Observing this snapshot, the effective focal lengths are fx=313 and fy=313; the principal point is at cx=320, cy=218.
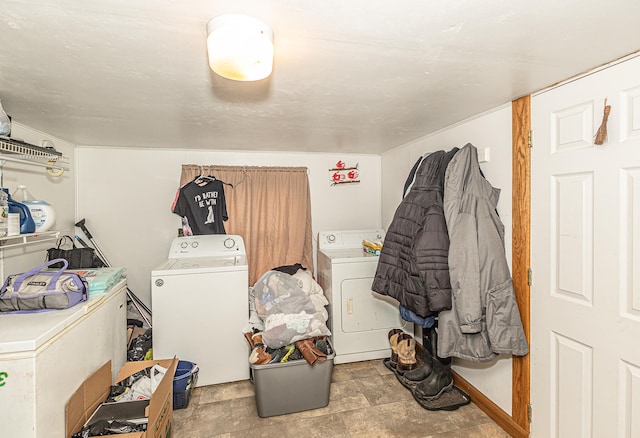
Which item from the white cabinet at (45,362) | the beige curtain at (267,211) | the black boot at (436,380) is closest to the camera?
the white cabinet at (45,362)

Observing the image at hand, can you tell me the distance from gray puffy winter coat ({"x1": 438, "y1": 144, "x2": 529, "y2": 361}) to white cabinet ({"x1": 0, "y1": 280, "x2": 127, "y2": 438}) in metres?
1.96

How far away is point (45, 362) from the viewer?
131 centimetres

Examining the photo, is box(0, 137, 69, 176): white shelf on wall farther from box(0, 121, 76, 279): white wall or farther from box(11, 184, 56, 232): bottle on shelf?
box(11, 184, 56, 232): bottle on shelf

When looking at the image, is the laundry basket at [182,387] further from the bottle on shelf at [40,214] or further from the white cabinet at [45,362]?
the bottle on shelf at [40,214]

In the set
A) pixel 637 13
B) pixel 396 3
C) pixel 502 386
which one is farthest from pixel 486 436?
pixel 396 3

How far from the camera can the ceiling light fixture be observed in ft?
3.22

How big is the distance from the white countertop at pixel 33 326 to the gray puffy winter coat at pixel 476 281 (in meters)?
2.01

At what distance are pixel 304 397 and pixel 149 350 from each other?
1.30 metres

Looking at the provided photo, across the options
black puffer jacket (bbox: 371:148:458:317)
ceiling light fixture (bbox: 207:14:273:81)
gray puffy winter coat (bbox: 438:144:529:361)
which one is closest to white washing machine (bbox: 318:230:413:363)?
black puffer jacket (bbox: 371:148:458:317)

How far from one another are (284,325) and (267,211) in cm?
142

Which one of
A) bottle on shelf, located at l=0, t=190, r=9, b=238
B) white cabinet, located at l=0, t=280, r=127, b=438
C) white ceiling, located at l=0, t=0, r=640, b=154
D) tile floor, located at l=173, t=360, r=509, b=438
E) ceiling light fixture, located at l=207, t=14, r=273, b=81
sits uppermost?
white ceiling, located at l=0, t=0, r=640, b=154

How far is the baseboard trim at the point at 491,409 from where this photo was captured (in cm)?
189

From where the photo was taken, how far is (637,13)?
101 centimetres

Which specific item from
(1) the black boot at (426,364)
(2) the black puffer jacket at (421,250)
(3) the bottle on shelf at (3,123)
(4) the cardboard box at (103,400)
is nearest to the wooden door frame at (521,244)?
(2) the black puffer jacket at (421,250)
